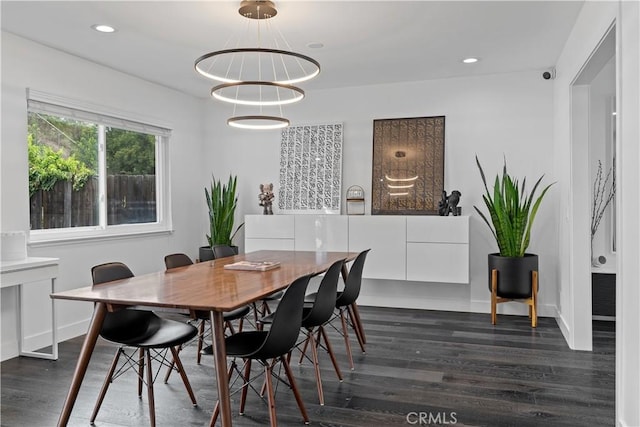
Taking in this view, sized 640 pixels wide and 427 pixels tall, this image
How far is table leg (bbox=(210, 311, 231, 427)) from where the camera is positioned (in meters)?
2.17

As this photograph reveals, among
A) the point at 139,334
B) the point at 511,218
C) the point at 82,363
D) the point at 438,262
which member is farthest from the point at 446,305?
the point at 82,363

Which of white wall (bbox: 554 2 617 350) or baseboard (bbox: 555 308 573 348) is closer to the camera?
white wall (bbox: 554 2 617 350)

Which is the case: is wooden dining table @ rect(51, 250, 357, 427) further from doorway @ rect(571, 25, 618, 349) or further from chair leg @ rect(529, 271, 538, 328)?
chair leg @ rect(529, 271, 538, 328)

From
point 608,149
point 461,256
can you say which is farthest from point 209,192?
point 608,149

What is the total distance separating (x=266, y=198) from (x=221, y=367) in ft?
12.6

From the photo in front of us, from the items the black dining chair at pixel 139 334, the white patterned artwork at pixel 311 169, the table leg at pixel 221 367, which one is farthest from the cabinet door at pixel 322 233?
the table leg at pixel 221 367

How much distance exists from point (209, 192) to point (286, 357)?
4.11 metres

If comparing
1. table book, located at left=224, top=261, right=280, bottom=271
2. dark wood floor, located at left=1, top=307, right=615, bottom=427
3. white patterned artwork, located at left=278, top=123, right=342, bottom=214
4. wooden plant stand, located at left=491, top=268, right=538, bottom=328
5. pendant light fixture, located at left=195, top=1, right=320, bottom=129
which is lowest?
dark wood floor, located at left=1, top=307, right=615, bottom=427

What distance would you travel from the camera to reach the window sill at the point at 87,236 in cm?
418

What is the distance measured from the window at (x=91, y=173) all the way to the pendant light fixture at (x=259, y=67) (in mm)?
1159

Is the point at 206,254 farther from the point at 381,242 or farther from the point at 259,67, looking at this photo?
the point at 259,67

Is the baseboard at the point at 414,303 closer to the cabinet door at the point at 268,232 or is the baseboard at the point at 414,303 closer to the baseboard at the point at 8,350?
the cabinet door at the point at 268,232

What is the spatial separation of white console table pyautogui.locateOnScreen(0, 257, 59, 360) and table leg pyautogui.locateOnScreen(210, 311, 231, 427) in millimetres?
2097

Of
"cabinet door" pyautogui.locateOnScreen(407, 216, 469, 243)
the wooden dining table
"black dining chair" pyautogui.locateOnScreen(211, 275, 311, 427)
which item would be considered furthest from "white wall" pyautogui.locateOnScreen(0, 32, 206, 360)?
"cabinet door" pyautogui.locateOnScreen(407, 216, 469, 243)
